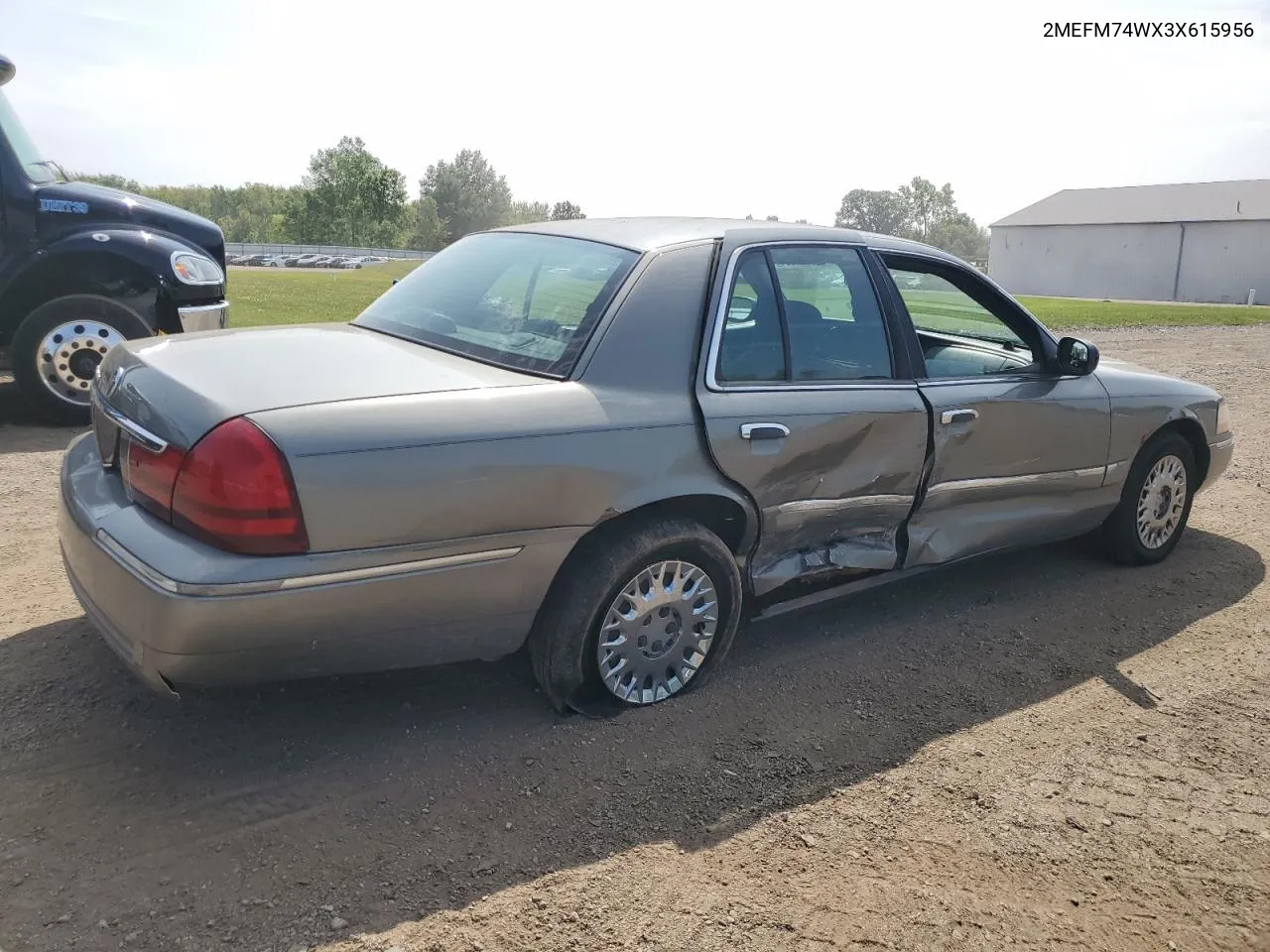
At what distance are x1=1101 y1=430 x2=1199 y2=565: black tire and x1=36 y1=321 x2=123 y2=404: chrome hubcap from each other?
21.2 feet

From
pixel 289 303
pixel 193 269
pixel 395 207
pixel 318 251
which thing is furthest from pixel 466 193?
pixel 193 269

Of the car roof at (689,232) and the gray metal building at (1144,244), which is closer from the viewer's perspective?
the car roof at (689,232)

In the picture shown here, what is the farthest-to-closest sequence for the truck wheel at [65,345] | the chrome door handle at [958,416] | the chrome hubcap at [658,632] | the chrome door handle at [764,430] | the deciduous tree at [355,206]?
the deciduous tree at [355,206], the truck wheel at [65,345], the chrome door handle at [958,416], the chrome door handle at [764,430], the chrome hubcap at [658,632]

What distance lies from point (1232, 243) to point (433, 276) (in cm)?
6031

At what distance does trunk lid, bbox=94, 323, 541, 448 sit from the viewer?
9.37 ft

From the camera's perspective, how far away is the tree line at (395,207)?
7975cm

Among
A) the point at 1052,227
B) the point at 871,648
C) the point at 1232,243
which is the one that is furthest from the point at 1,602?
the point at 1052,227

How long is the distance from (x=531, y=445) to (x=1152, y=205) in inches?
2570

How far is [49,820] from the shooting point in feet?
9.08

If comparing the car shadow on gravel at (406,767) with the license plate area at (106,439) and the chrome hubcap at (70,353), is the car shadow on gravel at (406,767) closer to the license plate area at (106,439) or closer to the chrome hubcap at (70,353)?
the license plate area at (106,439)

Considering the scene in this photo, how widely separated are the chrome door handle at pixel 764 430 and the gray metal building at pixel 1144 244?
191 ft

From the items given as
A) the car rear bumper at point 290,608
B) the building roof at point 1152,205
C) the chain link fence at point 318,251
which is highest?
the building roof at point 1152,205

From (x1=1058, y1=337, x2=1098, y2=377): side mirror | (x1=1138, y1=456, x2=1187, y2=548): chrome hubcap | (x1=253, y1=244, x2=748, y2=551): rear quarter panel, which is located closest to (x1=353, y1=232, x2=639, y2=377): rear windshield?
(x1=253, y1=244, x2=748, y2=551): rear quarter panel

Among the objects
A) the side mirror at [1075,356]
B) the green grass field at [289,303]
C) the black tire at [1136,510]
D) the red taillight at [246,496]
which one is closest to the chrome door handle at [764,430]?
the red taillight at [246,496]
